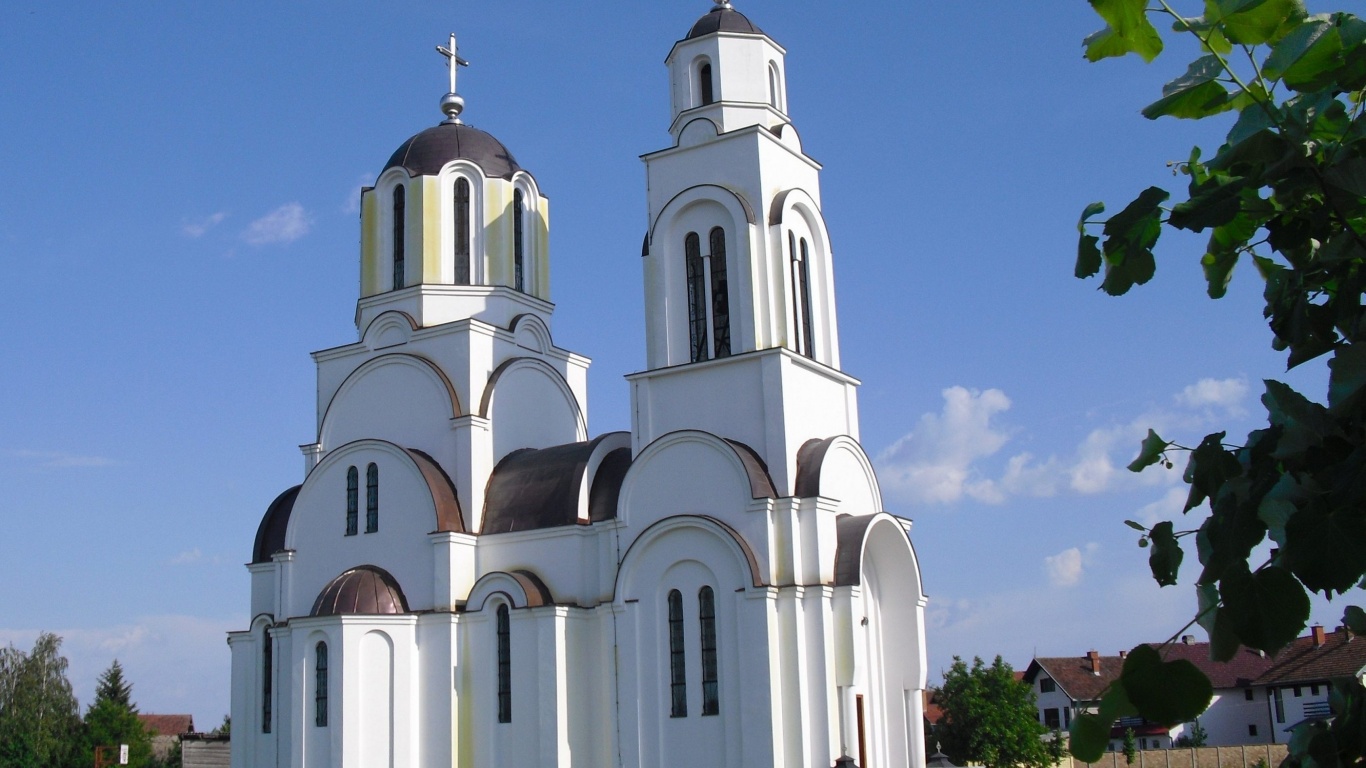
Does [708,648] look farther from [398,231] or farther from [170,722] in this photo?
[170,722]

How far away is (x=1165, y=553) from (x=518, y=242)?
869 inches

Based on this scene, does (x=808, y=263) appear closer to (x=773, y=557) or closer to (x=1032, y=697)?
(x=773, y=557)

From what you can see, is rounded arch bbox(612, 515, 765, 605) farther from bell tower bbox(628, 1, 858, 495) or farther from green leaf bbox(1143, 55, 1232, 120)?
green leaf bbox(1143, 55, 1232, 120)

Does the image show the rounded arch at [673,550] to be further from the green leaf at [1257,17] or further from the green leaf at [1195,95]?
the green leaf at [1257,17]

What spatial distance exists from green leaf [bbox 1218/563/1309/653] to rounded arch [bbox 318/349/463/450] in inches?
785

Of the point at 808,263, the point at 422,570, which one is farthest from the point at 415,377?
the point at 808,263

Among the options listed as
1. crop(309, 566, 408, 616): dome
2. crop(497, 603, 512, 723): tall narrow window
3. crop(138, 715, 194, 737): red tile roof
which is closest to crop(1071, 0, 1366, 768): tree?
crop(497, 603, 512, 723): tall narrow window

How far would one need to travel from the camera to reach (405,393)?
73.5 feet

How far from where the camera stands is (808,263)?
803 inches

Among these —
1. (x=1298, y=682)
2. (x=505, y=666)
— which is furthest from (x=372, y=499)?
(x=1298, y=682)

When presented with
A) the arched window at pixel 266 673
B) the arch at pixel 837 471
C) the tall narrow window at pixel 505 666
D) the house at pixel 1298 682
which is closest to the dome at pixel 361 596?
the tall narrow window at pixel 505 666

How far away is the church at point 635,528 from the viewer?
17953 millimetres

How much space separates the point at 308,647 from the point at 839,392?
29.2ft

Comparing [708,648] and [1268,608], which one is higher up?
[708,648]
